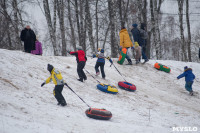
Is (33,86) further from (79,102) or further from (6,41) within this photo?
(6,41)

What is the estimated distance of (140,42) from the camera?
37.2ft

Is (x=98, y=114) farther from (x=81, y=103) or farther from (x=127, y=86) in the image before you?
(x=127, y=86)

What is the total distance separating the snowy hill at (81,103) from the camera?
12.8 ft

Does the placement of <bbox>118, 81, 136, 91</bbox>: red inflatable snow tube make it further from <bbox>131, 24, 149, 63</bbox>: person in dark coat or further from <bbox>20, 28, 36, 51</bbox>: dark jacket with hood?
<bbox>20, 28, 36, 51</bbox>: dark jacket with hood

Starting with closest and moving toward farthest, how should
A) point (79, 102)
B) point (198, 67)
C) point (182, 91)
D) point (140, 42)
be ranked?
point (79, 102) < point (182, 91) < point (140, 42) < point (198, 67)

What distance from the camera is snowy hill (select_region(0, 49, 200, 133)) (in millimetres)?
3902

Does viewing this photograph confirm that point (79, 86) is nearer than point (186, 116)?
No

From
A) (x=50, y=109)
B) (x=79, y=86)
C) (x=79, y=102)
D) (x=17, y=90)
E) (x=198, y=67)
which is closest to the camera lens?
(x=50, y=109)

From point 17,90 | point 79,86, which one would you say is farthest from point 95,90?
point 17,90

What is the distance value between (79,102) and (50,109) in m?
1.28

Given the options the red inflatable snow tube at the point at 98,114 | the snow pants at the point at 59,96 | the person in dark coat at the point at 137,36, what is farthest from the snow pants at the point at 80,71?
the person in dark coat at the point at 137,36

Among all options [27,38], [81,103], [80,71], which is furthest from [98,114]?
[27,38]

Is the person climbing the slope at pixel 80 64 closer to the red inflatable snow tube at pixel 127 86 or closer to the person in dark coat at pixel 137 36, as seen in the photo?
the red inflatable snow tube at pixel 127 86

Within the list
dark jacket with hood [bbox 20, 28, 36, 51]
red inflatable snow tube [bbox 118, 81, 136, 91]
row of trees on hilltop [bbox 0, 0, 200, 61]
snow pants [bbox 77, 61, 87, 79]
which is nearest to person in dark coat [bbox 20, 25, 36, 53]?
dark jacket with hood [bbox 20, 28, 36, 51]
